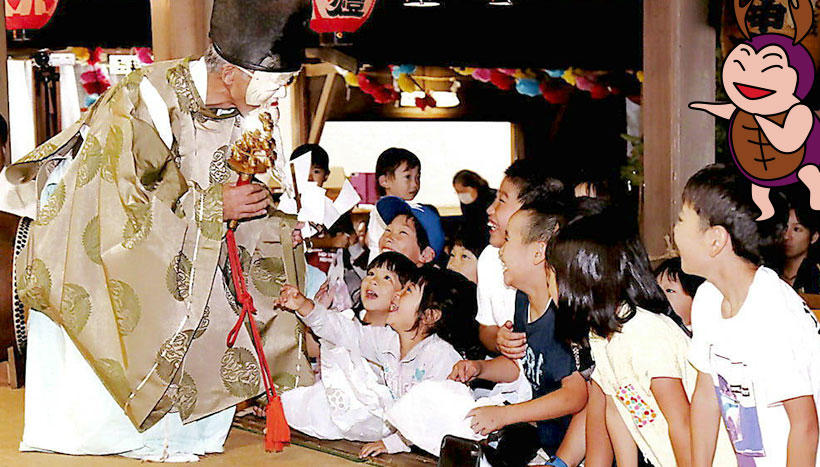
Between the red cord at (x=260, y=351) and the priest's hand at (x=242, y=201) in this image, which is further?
the red cord at (x=260, y=351)

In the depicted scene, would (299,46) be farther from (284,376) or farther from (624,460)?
(624,460)

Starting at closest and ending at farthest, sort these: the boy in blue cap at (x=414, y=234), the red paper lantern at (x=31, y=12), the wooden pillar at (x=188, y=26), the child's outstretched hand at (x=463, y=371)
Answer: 1. the child's outstretched hand at (x=463, y=371)
2. the boy in blue cap at (x=414, y=234)
3. the wooden pillar at (x=188, y=26)
4. the red paper lantern at (x=31, y=12)

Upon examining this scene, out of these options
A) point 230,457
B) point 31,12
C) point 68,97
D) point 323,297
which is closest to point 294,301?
point 230,457

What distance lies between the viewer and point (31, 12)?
7344 mm

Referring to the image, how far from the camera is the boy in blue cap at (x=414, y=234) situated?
4855 millimetres

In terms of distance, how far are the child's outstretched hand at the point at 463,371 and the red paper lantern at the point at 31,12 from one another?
4.84 m

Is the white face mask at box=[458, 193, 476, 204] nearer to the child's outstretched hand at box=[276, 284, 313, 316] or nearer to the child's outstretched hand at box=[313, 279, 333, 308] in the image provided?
the child's outstretched hand at box=[313, 279, 333, 308]

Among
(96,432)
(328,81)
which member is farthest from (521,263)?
(328,81)

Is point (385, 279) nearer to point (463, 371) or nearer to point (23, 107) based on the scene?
point (463, 371)

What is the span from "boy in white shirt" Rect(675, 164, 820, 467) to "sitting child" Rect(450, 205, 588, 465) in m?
0.55

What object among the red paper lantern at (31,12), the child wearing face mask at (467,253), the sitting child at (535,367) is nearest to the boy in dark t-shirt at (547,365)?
the sitting child at (535,367)

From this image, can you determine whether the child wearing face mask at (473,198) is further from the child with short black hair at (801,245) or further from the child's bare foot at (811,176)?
the child's bare foot at (811,176)

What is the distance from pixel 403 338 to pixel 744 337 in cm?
162

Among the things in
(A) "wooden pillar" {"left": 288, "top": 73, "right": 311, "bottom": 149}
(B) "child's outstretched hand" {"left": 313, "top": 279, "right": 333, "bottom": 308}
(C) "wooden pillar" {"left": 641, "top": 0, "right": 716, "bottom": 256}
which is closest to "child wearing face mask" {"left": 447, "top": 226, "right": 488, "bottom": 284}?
(B) "child's outstretched hand" {"left": 313, "top": 279, "right": 333, "bottom": 308}
